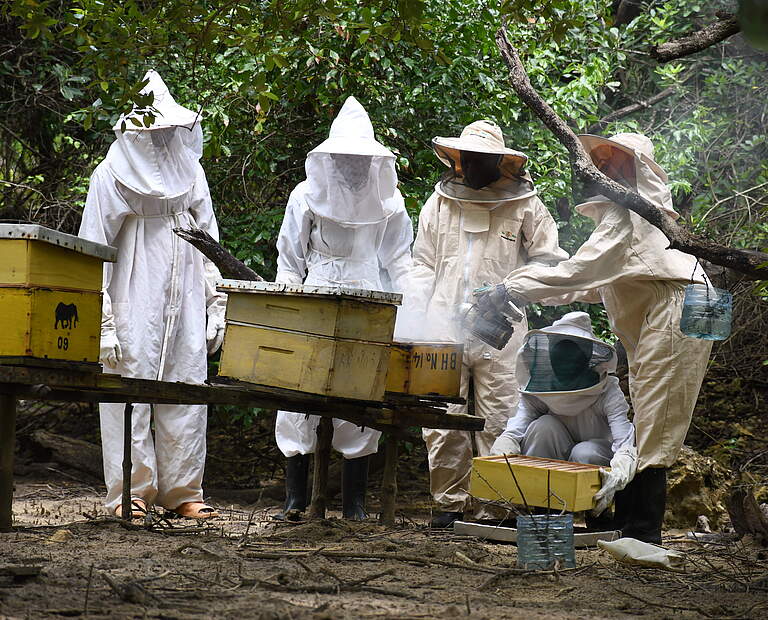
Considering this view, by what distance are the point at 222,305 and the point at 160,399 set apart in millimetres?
1470

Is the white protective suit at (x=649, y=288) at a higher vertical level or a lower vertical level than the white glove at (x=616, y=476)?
higher

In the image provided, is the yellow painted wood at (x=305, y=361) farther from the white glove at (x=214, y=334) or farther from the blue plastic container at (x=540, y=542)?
the white glove at (x=214, y=334)

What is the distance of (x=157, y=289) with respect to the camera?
5.19 metres

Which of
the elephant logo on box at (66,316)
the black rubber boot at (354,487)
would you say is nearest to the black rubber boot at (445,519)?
the black rubber boot at (354,487)

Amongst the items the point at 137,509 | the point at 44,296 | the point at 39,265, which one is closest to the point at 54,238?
the point at 39,265

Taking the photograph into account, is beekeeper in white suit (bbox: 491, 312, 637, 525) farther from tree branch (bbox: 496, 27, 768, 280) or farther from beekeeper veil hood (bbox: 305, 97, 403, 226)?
beekeeper veil hood (bbox: 305, 97, 403, 226)

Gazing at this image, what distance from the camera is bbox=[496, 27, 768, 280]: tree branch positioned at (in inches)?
120

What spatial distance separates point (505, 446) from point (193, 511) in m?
1.73

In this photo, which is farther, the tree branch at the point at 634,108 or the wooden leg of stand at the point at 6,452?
the tree branch at the point at 634,108

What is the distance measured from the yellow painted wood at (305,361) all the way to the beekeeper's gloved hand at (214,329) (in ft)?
4.44

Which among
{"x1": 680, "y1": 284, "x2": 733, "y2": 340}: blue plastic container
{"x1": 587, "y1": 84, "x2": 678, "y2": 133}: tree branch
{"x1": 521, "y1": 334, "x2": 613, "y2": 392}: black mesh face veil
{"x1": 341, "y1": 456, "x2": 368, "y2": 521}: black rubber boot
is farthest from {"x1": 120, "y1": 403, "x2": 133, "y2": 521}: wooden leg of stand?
{"x1": 587, "y1": 84, "x2": 678, "y2": 133}: tree branch

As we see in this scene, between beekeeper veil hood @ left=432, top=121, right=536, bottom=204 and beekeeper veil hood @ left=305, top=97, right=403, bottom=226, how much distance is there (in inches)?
11.7

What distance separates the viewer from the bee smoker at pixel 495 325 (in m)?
4.50

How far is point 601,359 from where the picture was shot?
4621mm
